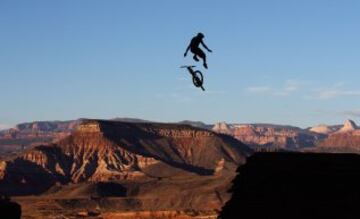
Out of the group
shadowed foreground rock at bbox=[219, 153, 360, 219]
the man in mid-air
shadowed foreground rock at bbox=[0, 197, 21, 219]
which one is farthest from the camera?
shadowed foreground rock at bbox=[0, 197, 21, 219]

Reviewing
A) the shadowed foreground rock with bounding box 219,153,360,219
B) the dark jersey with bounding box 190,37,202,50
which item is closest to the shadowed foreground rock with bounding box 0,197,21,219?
the shadowed foreground rock with bounding box 219,153,360,219

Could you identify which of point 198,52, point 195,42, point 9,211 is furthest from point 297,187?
point 9,211

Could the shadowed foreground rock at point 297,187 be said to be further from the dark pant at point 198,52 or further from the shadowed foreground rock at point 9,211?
the shadowed foreground rock at point 9,211

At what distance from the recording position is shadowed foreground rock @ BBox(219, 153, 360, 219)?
42.0 m

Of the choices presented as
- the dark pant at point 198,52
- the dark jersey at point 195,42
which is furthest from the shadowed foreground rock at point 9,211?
the dark jersey at point 195,42

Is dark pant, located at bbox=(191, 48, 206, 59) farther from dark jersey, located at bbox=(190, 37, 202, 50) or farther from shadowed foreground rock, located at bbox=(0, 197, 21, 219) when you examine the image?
shadowed foreground rock, located at bbox=(0, 197, 21, 219)

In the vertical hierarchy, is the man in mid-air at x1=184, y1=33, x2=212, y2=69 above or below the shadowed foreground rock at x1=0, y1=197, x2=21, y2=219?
above

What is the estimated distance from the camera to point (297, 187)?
44.2m

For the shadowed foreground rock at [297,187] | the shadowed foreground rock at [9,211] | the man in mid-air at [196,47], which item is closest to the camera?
the man in mid-air at [196,47]

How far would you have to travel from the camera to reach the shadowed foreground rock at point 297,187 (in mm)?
41969

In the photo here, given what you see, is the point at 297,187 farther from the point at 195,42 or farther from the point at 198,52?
the point at 195,42

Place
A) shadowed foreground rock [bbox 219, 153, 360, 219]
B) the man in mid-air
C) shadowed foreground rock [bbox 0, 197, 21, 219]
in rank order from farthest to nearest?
shadowed foreground rock [bbox 0, 197, 21, 219] → shadowed foreground rock [bbox 219, 153, 360, 219] → the man in mid-air

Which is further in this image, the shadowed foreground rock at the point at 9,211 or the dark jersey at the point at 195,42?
the shadowed foreground rock at the point at 9,211

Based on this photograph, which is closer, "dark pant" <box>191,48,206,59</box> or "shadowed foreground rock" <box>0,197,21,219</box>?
"dark pant" <box>191,48,206,59</box>
